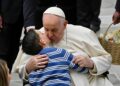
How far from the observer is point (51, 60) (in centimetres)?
375

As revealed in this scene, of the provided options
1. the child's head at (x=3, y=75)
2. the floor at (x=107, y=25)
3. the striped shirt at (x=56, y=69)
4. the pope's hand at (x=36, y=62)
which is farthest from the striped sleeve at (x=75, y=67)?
the floor at (x=107, y=25)

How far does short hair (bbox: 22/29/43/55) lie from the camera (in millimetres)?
3691

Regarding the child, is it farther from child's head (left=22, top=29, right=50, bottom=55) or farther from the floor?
the floor

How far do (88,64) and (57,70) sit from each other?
35 cm

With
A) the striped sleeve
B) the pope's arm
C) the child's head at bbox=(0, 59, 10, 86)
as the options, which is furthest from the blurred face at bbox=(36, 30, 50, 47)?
the child's head at bbox=(0, 59, 10, 86)

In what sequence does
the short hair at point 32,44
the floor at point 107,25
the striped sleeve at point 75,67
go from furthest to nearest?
the floor at point 107,25, the striped sleeve at point 75,67, the short hair at point 32,44

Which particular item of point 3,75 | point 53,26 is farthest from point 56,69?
point 3,75

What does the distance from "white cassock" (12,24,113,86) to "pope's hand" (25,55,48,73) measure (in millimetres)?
108

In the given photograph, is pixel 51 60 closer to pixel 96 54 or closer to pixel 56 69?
pixel 56 69

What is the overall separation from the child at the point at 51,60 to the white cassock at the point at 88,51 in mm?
269

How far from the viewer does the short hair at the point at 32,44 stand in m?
3.69

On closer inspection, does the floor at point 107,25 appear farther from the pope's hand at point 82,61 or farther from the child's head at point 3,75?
the child's head at point 3,75

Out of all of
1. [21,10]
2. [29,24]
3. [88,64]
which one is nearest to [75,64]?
[88,64]

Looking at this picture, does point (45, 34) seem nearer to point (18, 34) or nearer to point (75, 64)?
point (75, 64)
